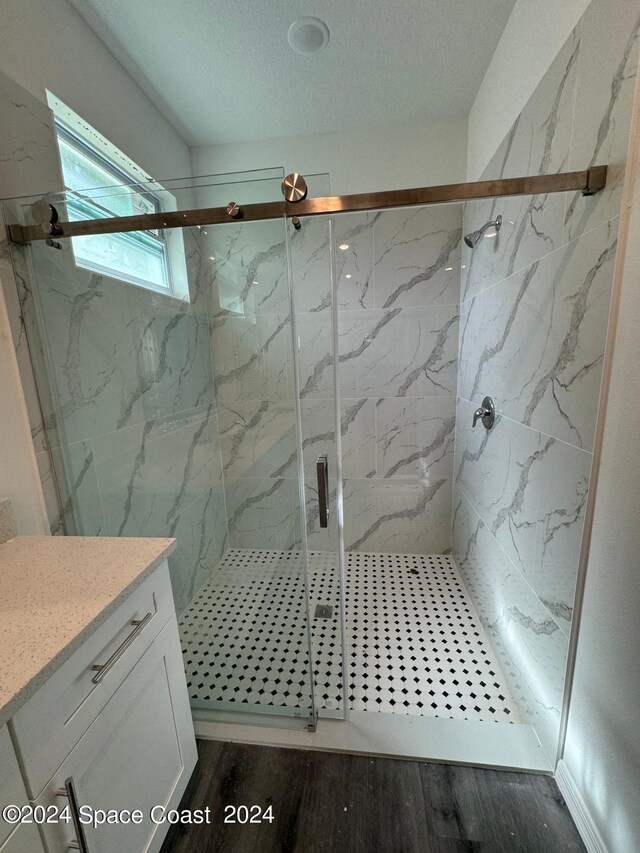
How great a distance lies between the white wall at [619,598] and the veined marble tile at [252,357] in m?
1.14

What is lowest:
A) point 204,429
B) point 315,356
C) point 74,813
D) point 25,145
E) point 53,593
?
point 74,813

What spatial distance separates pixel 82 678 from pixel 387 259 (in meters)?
2.30

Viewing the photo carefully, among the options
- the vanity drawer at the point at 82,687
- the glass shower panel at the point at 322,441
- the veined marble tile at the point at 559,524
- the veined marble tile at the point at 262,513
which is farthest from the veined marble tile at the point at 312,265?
the vanity drawer at the point at 82,687

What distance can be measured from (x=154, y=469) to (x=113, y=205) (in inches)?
46.4

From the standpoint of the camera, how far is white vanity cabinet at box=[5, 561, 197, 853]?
598 mm

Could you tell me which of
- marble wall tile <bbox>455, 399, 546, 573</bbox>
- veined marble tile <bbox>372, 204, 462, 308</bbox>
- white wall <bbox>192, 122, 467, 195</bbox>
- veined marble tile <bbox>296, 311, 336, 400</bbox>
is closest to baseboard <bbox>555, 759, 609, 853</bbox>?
marble wall tile <bbox>455, 399, 546, 573</bbox>

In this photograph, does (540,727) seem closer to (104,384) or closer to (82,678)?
(82,678)

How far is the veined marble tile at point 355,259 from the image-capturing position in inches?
80.9

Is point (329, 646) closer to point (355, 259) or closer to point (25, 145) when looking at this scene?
point (355, 259)

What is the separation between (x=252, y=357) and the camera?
1852mm

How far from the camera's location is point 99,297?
1422mm

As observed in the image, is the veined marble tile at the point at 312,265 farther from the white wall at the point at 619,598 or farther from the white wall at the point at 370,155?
the white wall at the point at 619,598

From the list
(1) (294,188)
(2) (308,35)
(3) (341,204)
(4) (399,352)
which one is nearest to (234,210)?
(1) (294,188)

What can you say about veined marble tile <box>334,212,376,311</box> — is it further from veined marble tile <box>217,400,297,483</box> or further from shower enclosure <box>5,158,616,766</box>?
veined marble tile <box>217,400,297,483</box>
